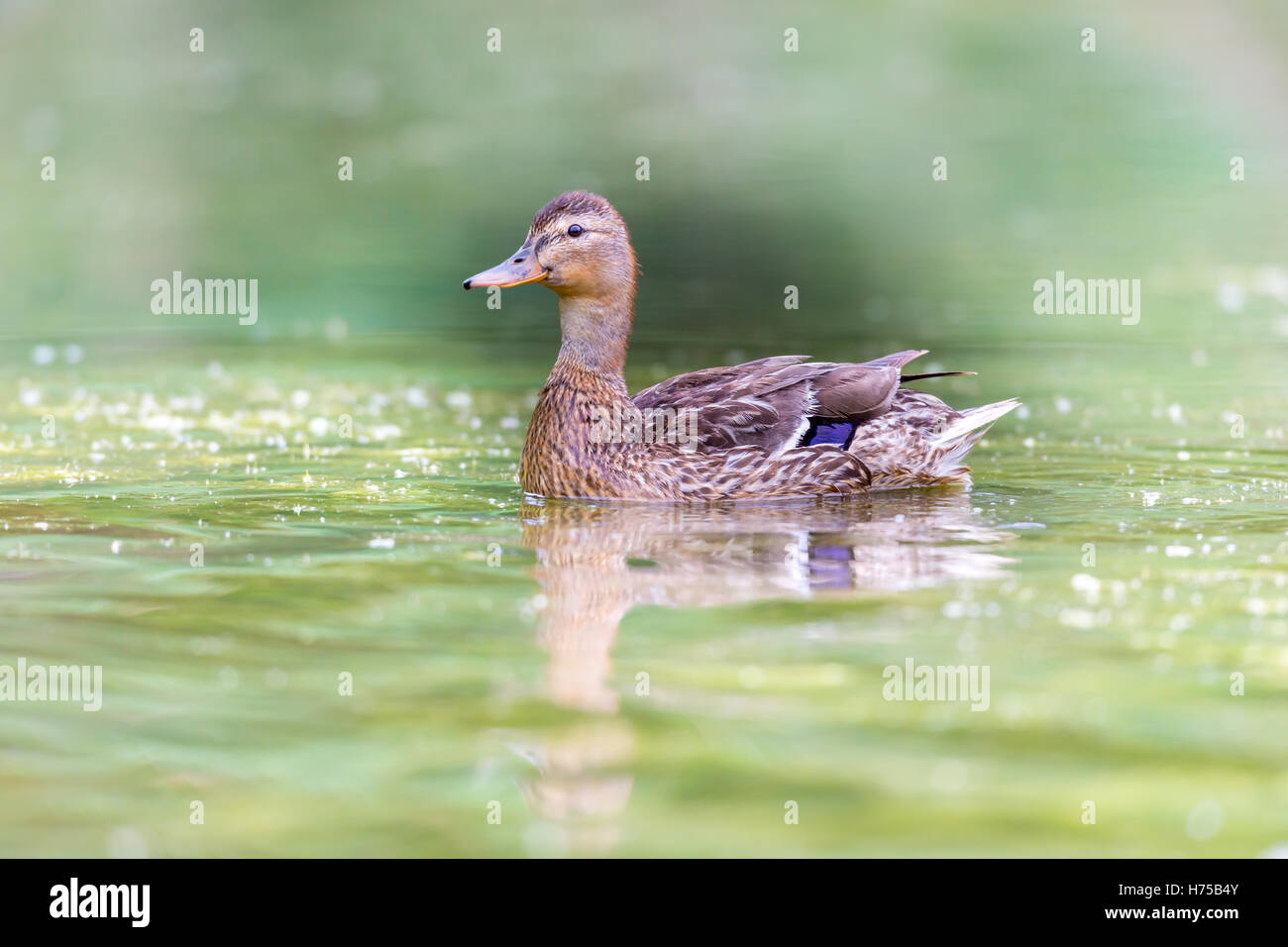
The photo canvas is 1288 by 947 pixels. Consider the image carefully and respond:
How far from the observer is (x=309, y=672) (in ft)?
23.8

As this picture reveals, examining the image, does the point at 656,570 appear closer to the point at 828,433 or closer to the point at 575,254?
the point at 828,433

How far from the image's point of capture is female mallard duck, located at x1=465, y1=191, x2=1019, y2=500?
36.6 ft

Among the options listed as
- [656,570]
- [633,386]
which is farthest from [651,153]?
[656,570]

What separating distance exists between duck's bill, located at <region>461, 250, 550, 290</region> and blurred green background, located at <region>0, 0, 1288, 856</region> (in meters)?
1.52

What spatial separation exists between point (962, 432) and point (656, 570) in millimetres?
3586

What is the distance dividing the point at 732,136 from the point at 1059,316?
11569 mm

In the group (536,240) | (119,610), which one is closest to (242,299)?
(536,240)

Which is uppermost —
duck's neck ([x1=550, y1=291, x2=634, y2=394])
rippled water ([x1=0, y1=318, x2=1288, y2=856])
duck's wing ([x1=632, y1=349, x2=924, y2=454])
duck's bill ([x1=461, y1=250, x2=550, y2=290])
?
duck's bill ([x1=461, y1=250, x2=550, y2=290])

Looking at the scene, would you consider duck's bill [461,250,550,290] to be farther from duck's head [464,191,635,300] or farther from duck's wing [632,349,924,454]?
duck's wing [632,349,924,454]

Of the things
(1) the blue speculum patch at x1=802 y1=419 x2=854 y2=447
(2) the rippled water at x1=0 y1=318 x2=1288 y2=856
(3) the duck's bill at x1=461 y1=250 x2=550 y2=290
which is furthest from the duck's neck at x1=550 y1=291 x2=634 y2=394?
(1) the blue speculum patch at x1=802 y1=419 x2=854 y2=447

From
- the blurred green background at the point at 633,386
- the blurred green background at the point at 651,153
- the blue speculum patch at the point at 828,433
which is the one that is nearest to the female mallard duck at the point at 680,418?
the blue speculum patch at the point at 828,433

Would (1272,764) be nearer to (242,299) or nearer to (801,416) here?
(801,416)

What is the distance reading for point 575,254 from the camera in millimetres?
11406

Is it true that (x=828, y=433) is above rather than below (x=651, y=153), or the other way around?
below
